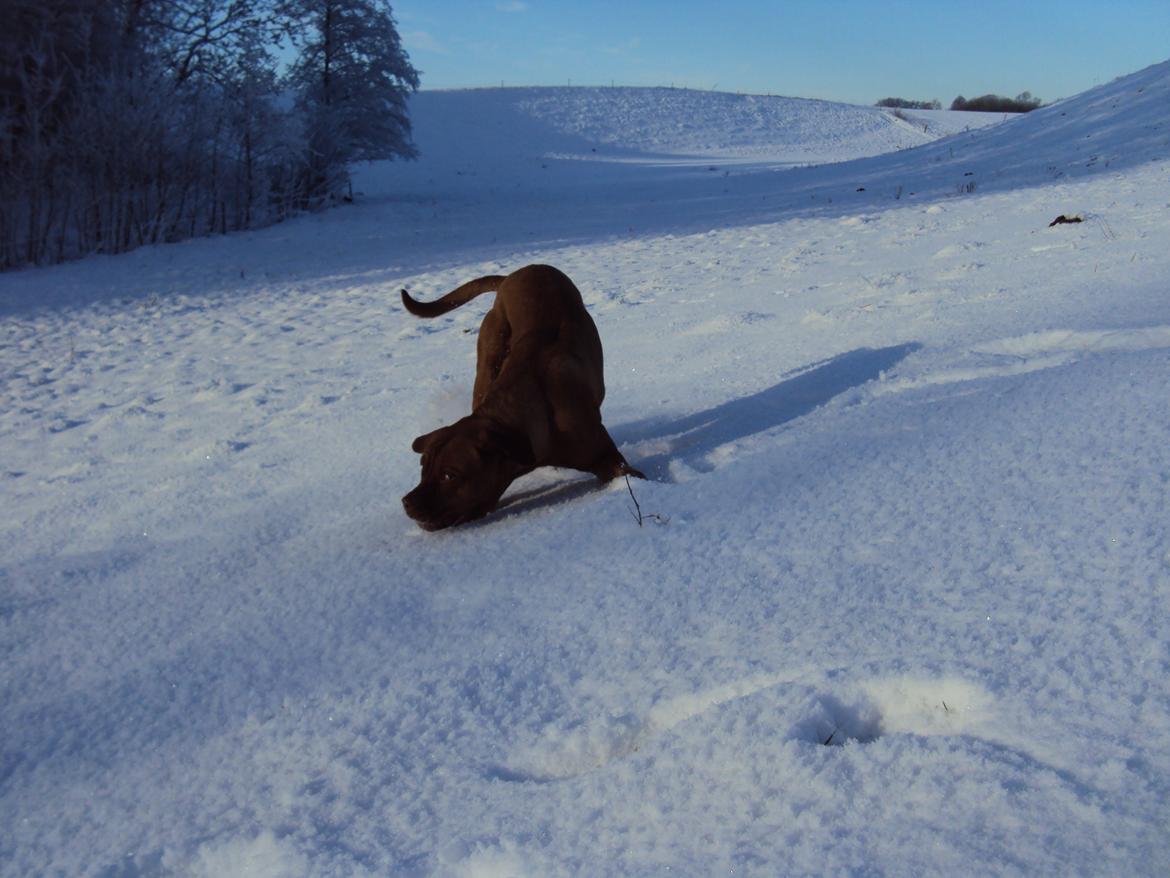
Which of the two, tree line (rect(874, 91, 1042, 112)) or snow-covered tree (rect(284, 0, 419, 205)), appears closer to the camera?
snow-covered tree (rect(284, 0, 419, 205))

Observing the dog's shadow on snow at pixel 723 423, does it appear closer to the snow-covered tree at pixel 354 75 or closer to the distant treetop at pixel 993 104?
the snow-covered tree at pixel 354 75

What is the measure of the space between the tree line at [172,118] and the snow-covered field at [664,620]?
805cm

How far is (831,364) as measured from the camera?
12.1ft

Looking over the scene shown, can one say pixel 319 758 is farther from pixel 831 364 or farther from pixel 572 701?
pixel 831 364

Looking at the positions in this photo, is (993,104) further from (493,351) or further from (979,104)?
(493,351)

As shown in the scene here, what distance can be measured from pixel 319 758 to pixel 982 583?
1.22 metres

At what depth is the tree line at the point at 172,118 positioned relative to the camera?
1137 centimetres

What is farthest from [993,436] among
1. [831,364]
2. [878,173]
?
[878,173]

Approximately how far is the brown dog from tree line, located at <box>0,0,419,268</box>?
34.1 ft

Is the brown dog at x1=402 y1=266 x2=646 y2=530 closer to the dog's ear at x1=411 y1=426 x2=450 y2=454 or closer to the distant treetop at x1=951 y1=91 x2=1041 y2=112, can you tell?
the dog's ear at x1=411 y1=426 x2=450 y2=454

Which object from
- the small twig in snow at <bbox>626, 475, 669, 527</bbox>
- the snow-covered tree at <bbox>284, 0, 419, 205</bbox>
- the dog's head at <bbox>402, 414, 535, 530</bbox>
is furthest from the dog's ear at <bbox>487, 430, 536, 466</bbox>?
the snow-covered tree at <bbox>284, 0, 419, 205</bbox>

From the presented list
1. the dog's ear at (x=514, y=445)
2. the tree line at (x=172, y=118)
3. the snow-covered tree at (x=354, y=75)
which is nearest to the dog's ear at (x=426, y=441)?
the dog's ear at (x=514, y=445)

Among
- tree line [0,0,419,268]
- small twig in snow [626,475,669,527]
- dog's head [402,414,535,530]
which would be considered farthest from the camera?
tree line [0,0,419,268]

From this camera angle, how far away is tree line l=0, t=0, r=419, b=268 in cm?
1137
